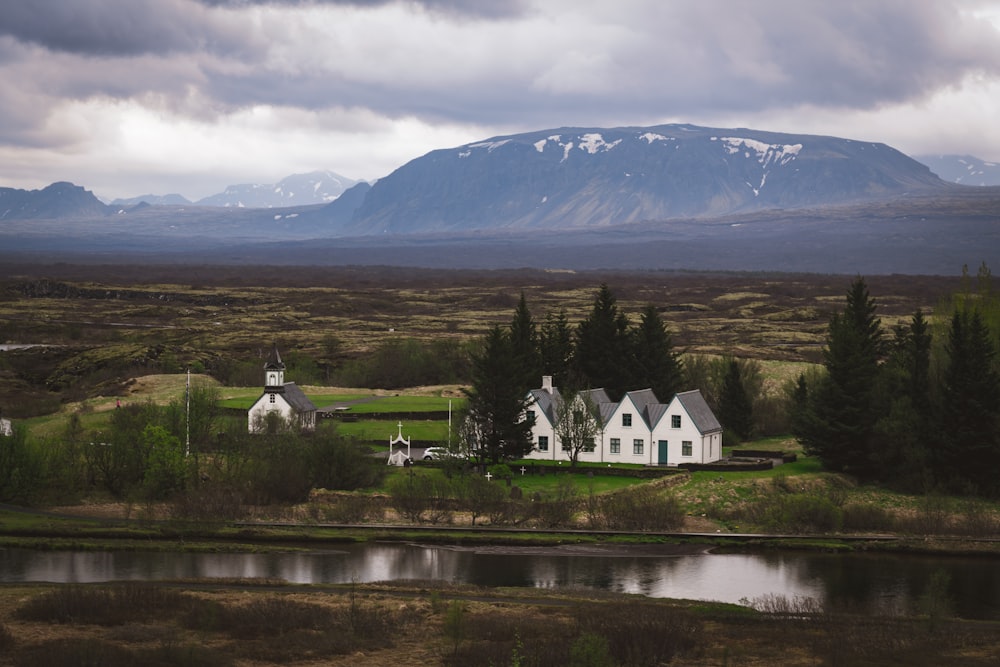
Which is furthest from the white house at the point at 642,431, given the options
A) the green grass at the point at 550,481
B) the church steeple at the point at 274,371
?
the church steeple at the point at 274,371

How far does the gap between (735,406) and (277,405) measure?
99.0 feet

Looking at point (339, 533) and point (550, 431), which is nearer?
point (339, 533)

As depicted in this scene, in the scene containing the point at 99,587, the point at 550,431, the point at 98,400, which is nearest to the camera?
the point at 99,587

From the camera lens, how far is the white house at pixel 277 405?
78.2 metres

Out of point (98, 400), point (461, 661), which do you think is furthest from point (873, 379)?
point (98, 400)

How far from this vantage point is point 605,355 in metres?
88.1

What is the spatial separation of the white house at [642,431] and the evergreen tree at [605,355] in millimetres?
7899

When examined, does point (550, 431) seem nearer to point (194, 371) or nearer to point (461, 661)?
point (461, 661)

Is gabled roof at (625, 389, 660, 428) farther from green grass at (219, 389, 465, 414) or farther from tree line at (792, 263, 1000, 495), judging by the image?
green grass at (219, 389, 465, 414)

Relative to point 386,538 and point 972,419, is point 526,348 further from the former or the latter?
point 972,419

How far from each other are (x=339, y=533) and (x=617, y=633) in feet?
75.8

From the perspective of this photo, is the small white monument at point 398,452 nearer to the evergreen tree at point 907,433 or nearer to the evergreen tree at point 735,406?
the evergreen tree at point 735,406

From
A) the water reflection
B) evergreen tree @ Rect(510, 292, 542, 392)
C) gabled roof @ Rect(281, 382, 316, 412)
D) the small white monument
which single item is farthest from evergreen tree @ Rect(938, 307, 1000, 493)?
gabled roof @ Rect(281, 382, 316, 412)

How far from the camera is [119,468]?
69.4 m
